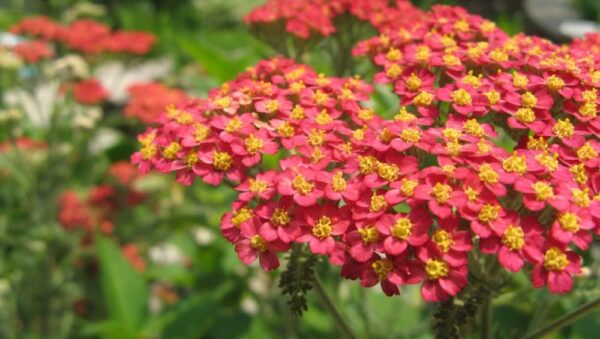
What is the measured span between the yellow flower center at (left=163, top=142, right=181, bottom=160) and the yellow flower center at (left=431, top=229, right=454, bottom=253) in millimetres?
612

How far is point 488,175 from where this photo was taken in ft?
4.04

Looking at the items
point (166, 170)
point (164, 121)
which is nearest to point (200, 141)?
point (166, 170)

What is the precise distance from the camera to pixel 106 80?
731 cm

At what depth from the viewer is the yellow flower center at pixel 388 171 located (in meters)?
1.26

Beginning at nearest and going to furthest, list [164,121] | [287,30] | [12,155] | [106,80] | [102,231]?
[164,121]
[287,30]
[12,155]
[102,231]
[106,80]

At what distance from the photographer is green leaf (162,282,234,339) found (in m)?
2.34

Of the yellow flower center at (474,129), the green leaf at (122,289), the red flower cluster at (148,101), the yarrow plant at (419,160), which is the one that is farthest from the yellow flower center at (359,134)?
the red flower cluster at (148,101)

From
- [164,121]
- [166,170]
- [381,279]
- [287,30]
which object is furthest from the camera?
[287,30]

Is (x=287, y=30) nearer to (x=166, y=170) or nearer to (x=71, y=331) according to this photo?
(x=166, y=170)

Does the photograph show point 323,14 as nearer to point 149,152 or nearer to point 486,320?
point 149,152

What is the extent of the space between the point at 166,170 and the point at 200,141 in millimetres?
99

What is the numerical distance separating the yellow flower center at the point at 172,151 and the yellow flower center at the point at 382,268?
549mm

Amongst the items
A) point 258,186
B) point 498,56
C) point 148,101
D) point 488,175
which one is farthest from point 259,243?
point 148,101

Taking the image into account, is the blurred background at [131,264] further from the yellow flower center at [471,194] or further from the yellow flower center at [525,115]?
the yellow flower center at [471,194]
